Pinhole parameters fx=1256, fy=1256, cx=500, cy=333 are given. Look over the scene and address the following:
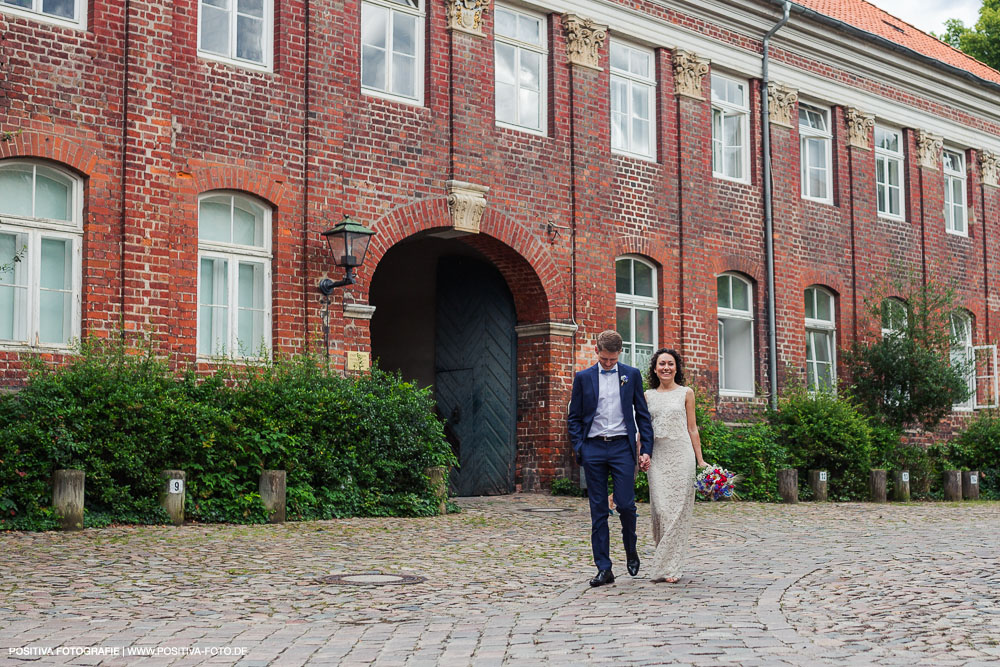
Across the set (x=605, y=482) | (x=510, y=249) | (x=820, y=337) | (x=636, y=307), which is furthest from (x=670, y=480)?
(x=820, y=337)

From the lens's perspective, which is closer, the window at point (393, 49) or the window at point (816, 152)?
the window at point (393, 49)

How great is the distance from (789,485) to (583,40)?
7118 millimetres

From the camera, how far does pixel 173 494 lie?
12.1 metres

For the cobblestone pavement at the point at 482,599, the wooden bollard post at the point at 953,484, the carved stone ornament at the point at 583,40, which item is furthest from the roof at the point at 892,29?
the cobblestone pavement at the point at 482,599

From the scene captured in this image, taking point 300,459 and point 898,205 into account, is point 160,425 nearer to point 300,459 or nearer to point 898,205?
point 300,459

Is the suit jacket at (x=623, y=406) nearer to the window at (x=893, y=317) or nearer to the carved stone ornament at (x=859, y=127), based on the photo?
the window at (x=893, y=317)

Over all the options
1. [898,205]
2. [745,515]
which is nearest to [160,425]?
[745,515]

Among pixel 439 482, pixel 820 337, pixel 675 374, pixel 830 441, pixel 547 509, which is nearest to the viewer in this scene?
pixel 675 374

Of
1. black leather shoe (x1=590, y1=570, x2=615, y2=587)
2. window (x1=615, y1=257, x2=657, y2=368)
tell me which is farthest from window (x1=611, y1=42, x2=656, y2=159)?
black leather shoe (x1=590, y1=570, x2=615, y2=587)

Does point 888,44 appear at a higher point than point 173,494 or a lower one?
higher

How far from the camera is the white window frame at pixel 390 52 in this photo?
1617 cm

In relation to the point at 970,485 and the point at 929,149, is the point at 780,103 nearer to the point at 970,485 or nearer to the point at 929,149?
the point at 929,149

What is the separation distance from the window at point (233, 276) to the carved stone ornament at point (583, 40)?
573cm

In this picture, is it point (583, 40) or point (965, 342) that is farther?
point (965, 342)
